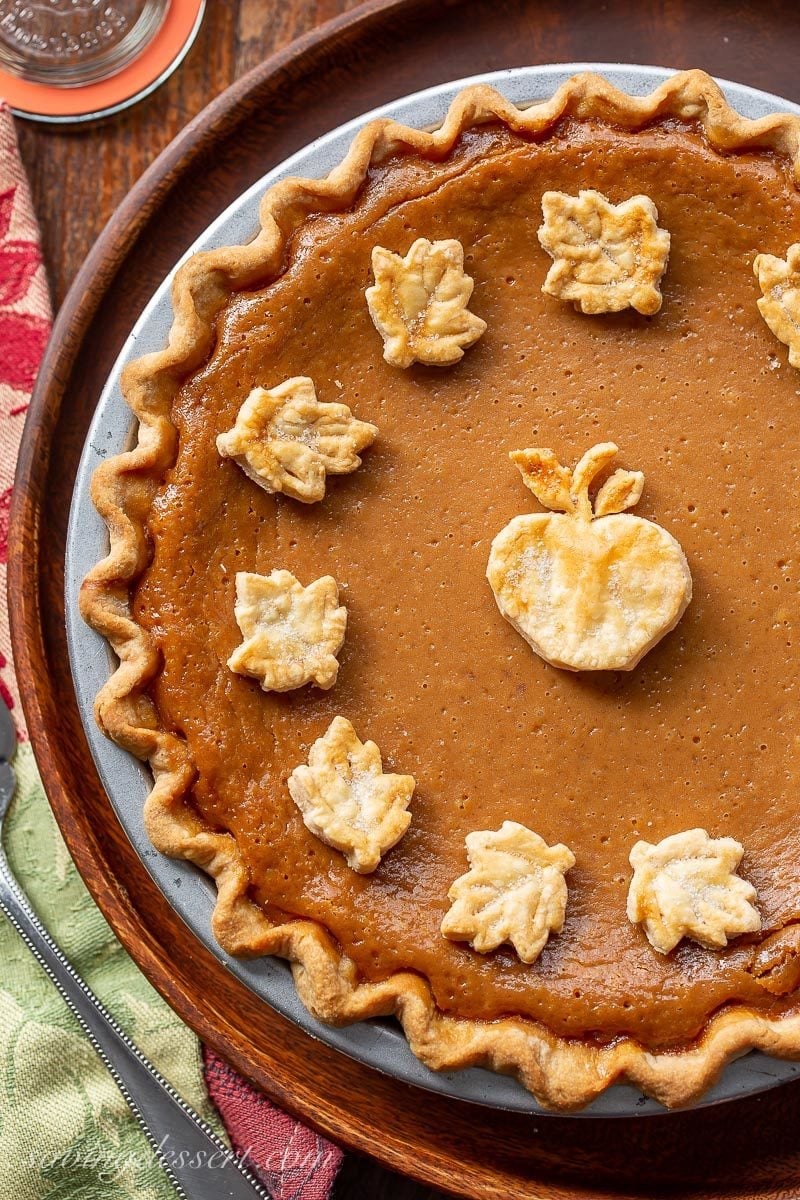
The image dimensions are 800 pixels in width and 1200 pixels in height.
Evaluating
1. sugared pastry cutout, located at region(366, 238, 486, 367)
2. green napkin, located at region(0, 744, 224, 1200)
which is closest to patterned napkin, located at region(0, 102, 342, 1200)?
green napkin, located at region(0, 744, 224, 1200)

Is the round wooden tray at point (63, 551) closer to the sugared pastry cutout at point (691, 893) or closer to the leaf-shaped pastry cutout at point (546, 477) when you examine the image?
the sugared pastry cutout at point (691, 893)

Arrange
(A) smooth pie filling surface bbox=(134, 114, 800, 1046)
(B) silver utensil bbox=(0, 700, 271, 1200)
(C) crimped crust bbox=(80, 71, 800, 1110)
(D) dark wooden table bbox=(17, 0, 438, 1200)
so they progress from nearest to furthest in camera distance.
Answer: (C) crimped crust bbox=(80, 71, 800, 1110) < (A) smooth pie filling surface bbox=(134, 114, 800, 1046) < (B) silver utensil bbox=(0, 700, 271, 1200) < (D) dark wooden table bbox=(17, 0, 438, 1200)

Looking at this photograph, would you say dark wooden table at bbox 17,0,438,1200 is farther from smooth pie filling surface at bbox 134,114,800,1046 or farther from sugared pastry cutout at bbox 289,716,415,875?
sugared pastry cutout at bbox 289,716,415,875

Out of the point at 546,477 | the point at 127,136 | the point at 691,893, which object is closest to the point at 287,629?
the point at 546,477

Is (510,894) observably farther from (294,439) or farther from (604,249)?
(604,249)

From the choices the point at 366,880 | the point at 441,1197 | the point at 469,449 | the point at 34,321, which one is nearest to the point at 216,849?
the point at 366,880
